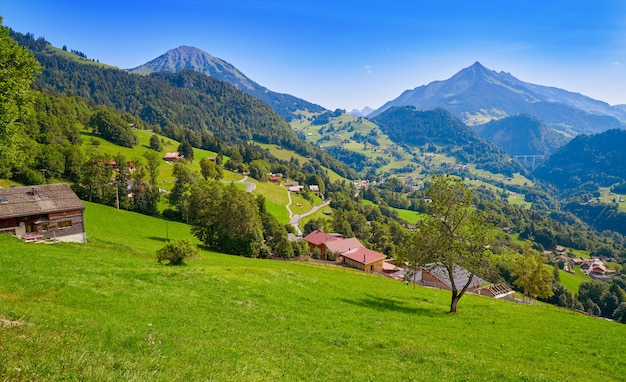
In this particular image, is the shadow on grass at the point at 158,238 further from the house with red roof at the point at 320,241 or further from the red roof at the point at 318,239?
the red roof at the point at 318,239

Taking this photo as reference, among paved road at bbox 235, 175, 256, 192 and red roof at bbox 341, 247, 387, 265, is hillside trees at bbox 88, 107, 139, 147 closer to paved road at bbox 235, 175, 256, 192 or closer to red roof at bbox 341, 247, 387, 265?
paved road at bbox 235, 175, 256, 192

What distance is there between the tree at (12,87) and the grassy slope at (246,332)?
9340 millimetres

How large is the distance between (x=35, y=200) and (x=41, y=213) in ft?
6.51

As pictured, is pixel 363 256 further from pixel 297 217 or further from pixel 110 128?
pixel 110 128

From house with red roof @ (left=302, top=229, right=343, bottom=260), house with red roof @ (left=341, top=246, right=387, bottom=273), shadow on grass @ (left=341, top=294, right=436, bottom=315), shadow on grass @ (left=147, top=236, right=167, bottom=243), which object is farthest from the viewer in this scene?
house with red roof @ (left=302, top=229, right=343, bottom=260)

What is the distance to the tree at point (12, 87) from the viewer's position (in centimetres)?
2669

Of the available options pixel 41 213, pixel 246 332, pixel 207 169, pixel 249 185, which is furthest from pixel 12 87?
pixel 249 185

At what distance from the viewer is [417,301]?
35.1 metres

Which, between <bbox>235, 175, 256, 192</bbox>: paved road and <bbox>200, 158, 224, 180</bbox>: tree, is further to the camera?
<bbox>235, 175, 256, 192</bbox>: paved road

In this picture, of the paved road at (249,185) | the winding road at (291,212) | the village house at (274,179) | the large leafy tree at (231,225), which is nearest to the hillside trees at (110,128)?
the paved road at (249,185)

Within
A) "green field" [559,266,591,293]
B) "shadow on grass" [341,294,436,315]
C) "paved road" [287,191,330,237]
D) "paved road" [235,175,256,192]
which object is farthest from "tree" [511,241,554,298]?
"paved road" [235,175,256,192]

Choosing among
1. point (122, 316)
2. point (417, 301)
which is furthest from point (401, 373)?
point (417, 301)

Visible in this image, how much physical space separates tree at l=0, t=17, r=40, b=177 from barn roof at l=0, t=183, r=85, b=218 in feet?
58.8

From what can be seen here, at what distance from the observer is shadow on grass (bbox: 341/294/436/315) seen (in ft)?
97.2
